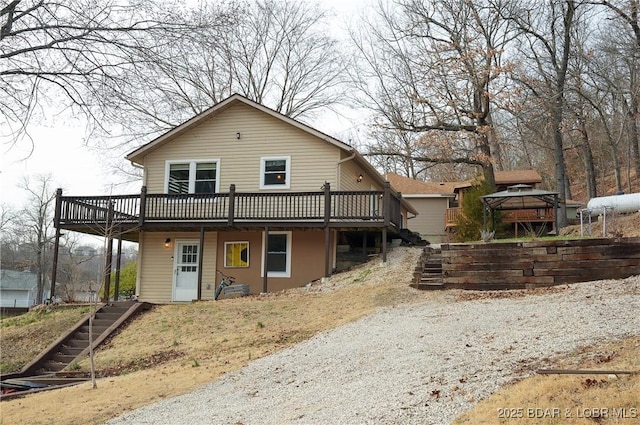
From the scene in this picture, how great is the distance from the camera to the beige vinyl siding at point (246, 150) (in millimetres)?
18938

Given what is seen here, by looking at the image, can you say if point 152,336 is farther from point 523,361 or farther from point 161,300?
point 523,361

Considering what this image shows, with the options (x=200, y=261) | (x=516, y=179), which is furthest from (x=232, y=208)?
(x=516, y=179)

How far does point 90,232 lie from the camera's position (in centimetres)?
1939

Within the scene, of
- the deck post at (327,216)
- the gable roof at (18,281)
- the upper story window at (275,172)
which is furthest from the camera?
the gable roof at (18,281)

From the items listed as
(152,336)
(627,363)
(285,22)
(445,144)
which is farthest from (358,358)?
(285,22)

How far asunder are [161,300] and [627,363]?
16082 millimetres

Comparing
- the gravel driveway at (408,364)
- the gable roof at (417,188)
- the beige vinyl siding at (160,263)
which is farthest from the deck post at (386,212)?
the gable roof at (417,188)

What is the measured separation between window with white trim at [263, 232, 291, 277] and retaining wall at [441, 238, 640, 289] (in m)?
6.24

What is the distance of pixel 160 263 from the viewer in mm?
19828

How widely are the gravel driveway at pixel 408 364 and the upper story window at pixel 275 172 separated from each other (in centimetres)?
839

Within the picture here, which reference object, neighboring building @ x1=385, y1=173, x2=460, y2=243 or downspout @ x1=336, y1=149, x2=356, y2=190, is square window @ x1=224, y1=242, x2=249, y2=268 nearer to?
downspout @ x1=336, y1=149, x2=356, y2=190

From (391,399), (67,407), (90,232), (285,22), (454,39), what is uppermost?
(285,22)

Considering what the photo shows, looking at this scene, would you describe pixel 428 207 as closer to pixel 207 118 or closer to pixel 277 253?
pixel 277 253

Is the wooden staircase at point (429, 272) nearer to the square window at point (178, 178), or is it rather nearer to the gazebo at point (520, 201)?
the gazebo at point (520, 201)
